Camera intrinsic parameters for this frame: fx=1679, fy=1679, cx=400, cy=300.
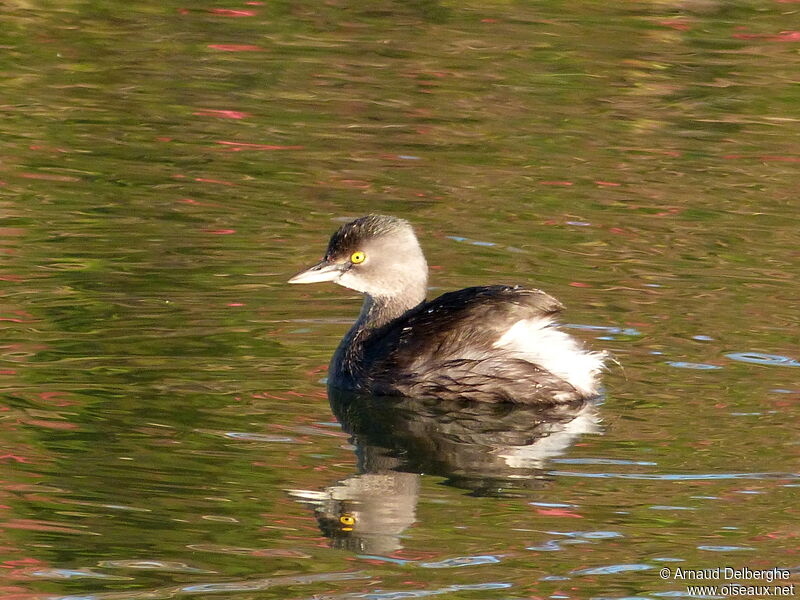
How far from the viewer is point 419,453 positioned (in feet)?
24.3

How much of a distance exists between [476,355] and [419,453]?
76 cm

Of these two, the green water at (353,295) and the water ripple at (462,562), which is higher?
the green water at (353,295)

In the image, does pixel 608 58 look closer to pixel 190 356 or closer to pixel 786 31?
pixel 786 31

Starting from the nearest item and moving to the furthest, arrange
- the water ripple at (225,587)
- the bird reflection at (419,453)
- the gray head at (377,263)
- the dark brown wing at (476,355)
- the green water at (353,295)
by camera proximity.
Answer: the water ripple at (225,587) < the green water at (353,295) < the bird reflection at (419,453) < the dark brown wing at (476,355) < the gray head at (377,263)

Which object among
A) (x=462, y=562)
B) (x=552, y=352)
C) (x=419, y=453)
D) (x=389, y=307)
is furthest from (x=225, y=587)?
(x=389, y=307)

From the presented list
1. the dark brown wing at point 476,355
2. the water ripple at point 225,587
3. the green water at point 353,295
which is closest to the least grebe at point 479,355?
the dark brown wing at point 476,355

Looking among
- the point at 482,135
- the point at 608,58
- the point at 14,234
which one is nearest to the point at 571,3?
the point at 608,58

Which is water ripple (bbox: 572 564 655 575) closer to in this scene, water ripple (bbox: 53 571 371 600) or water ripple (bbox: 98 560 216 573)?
water ripple (bbox: 53 571 371 600)

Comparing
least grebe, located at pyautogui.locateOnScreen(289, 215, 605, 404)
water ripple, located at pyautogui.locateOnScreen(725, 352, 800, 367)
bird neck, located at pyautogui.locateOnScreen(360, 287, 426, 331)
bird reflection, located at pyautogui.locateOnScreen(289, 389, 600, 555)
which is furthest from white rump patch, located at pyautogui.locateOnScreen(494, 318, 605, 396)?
bird neck, located at pyautogui.locateOnScreen(360, 287, 426, 331)

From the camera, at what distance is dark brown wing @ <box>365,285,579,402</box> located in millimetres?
7934

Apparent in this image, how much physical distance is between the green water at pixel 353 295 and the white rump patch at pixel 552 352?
0.20 metres

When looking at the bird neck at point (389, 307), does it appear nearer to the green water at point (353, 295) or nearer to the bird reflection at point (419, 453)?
the green water at point (353, 295)

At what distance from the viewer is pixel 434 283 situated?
9836 mm

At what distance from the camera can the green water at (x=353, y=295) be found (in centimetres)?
628
